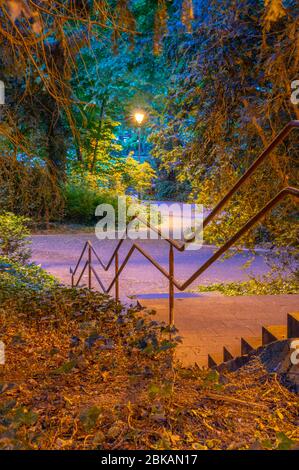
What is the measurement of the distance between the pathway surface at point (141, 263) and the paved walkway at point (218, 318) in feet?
8.49

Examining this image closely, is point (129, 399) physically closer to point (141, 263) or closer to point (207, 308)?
point (207, 308)

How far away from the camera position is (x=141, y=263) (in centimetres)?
1191

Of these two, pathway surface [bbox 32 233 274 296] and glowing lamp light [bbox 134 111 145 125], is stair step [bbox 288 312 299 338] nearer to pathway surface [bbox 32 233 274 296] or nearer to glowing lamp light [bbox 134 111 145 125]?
pathway surface [bbox 32 233 274 296]

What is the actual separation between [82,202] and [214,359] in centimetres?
1394

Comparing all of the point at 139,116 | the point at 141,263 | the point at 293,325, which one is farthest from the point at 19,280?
the point at 139,116

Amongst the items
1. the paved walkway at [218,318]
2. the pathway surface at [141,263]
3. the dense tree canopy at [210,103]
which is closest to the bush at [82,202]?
the pathway surface at [141,263]

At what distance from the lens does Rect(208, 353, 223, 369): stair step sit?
12.9ft

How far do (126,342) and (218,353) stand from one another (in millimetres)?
811

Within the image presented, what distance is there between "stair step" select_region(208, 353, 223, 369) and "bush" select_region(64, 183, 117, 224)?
1349cm

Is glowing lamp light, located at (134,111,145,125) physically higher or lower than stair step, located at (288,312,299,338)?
higher

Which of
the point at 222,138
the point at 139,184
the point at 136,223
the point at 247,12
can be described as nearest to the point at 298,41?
the point at 247,12

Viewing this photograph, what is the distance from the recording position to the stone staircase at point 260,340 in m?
3.12

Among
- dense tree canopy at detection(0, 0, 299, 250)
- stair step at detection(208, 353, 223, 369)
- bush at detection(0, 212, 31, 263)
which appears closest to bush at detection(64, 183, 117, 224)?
bush at detection(0, 212, 31, 263)
